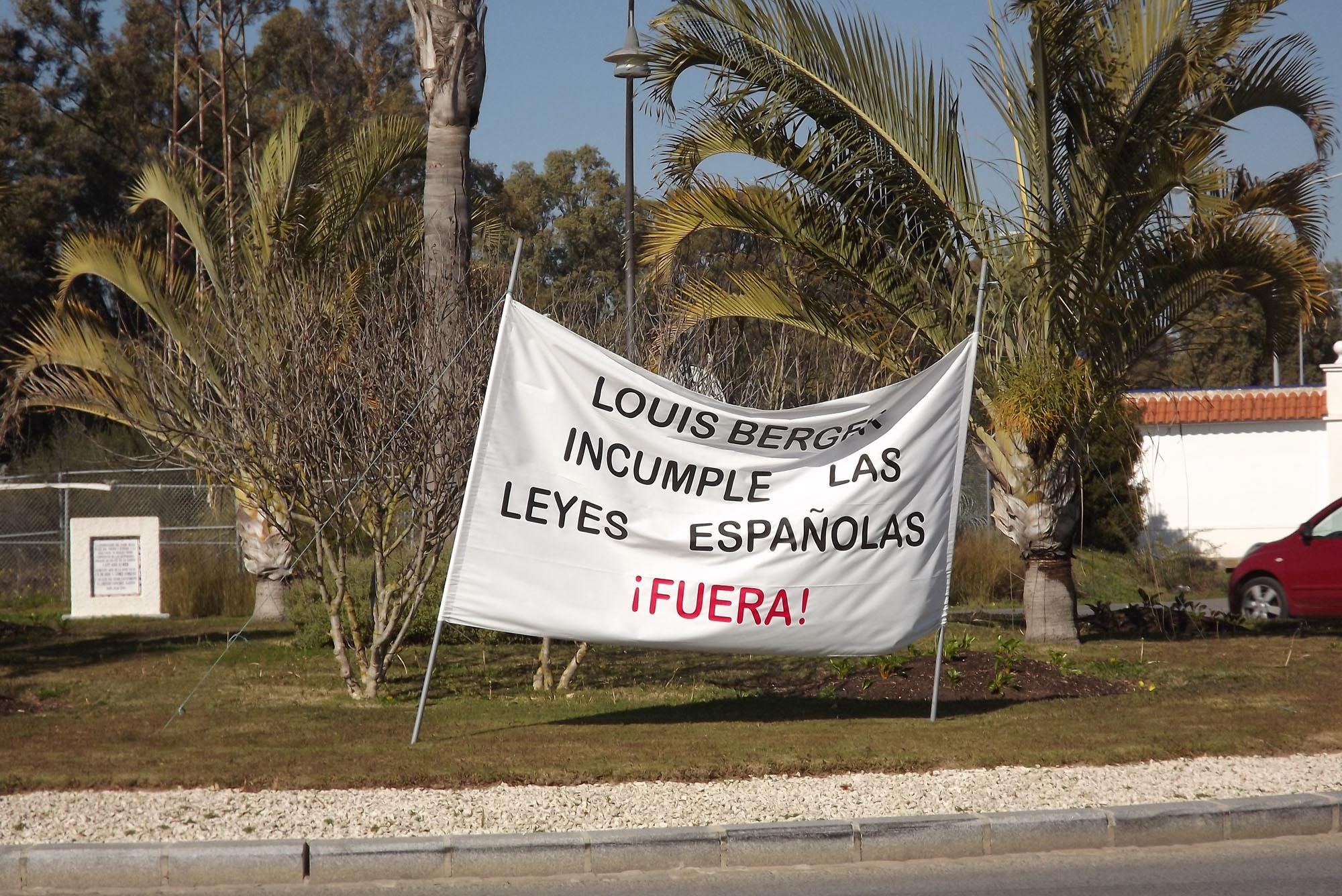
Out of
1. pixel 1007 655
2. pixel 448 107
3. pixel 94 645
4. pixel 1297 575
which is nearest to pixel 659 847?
pixel 1007 655

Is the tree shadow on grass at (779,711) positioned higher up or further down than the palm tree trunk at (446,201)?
further down

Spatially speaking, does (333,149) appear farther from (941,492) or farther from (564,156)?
(564,156)

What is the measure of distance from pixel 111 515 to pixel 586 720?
1597 cm

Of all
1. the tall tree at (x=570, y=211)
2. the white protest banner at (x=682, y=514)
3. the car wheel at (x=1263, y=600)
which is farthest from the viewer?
the tall tree at (x=570, y=211)

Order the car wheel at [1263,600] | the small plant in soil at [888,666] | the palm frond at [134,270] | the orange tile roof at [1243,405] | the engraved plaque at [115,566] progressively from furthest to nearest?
1. the orange tile roof at [1243,405]
2. the engraved plaque at [115,566]
3. the car wheel at [1263,600]
4. the palm frond at [134,270]
5. the small plant in soil at [888,666]

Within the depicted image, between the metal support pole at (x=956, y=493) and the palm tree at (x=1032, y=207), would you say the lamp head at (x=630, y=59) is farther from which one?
the metal support pole at (x=956, y=493)

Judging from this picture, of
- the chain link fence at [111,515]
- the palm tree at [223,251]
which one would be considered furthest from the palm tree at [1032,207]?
the chain link fence at [111,515]

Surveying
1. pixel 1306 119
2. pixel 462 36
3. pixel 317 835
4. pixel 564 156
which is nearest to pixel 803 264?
pixel 462 36

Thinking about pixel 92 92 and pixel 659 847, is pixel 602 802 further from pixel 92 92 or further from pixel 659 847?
pixel 92 92

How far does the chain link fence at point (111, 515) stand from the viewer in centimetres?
1833

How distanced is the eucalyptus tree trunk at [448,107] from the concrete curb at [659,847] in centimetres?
752

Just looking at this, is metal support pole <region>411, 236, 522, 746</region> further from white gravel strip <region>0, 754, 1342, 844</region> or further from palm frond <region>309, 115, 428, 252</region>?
palm frond <region>309, 115, 428, 252</region>

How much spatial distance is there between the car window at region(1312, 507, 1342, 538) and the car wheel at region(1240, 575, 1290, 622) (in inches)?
30.4

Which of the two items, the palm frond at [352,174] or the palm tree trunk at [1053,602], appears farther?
the palm frond at [352,174]
